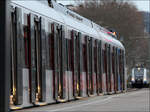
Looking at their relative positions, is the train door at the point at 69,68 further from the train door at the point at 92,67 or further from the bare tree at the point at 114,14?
the bare tree at the point at 114,14

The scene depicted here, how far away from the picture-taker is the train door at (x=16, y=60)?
8445 mm

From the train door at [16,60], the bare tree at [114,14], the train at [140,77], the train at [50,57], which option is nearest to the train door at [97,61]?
the train at [50,57]

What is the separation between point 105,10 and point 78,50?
4693 centimetres

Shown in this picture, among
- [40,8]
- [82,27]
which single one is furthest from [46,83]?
[82,27]

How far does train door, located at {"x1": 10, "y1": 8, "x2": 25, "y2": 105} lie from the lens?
332 inches

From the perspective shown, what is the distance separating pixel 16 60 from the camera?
8.52 metres

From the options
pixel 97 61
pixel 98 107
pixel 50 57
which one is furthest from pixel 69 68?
pixel 97 61

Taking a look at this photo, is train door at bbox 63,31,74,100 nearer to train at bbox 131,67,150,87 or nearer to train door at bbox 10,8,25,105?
train door at bbox 10,8,25,105

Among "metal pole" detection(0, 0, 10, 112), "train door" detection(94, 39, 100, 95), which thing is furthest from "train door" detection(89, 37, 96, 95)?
"metal pole" detection(0, 0, 10, 112)

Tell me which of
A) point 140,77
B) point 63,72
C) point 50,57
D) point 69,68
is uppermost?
point 50,57

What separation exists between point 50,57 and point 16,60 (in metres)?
2.81

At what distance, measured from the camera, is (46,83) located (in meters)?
10.7

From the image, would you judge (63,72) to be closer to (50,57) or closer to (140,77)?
(50,57)
